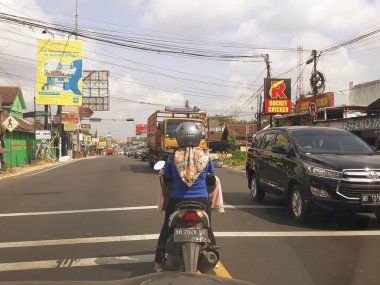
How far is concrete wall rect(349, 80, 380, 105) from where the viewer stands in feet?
123

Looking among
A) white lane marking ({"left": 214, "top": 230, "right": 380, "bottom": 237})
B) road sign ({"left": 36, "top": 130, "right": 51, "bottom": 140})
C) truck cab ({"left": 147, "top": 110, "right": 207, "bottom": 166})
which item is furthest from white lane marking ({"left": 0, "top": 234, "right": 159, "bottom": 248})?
road sign ({"left": 36, "top": 130, "right": 51, "bottom": 140})

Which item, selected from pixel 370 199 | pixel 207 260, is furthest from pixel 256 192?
pixel 207 260

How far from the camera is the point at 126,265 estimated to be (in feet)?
20.1

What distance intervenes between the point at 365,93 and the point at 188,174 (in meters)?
37.0

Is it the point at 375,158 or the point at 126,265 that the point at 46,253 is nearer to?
the point at 126,265

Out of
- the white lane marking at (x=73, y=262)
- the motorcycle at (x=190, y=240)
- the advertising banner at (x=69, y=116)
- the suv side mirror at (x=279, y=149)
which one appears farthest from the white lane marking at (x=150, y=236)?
the advertising banner at (x=69, y=116)

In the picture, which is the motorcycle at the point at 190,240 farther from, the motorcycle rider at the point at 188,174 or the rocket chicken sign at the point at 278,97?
the rocket chicken sign at the point at 278,97

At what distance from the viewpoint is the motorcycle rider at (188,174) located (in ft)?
16.6

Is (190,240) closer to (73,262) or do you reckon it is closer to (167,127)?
(73,262)

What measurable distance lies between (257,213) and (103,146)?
144m

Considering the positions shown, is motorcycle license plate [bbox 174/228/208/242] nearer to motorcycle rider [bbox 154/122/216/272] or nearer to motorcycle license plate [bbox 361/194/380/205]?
motorcycle rider [bbox 154/122/216/272]

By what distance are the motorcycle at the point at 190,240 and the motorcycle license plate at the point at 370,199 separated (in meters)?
3.99

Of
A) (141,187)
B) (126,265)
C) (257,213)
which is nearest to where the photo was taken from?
(126,265)

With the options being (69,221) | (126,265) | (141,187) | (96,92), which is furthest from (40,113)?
(126,265)
